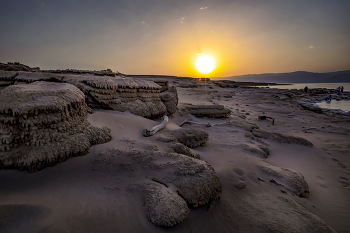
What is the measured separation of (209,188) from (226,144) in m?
2.04

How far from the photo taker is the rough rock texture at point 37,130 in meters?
1.64

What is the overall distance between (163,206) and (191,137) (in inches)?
75.2

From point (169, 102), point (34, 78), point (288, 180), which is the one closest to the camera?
point (288, 180)

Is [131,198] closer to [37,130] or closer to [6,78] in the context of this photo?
[37,130]

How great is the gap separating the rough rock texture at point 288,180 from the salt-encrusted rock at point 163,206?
163 centimetres

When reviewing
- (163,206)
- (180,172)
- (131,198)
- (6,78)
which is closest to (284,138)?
(180,172)

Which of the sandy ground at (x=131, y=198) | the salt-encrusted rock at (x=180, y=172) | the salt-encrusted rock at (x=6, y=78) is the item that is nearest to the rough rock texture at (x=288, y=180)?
the sandy ground at (x=131, y=198)

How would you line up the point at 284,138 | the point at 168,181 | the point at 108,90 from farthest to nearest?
the point at 284,138 → the point at 108,90 → the point at 168,181

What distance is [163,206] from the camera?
1458 millimetres

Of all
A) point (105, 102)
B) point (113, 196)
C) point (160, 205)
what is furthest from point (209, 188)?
point (105, 102)

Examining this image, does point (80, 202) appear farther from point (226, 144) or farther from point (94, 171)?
point (226, 144)

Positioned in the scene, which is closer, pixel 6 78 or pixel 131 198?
pixel 131 198

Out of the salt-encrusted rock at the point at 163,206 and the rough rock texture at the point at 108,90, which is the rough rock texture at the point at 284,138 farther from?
the salt-encrusted rock at the point at 163,206

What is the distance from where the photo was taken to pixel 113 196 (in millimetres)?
1521
